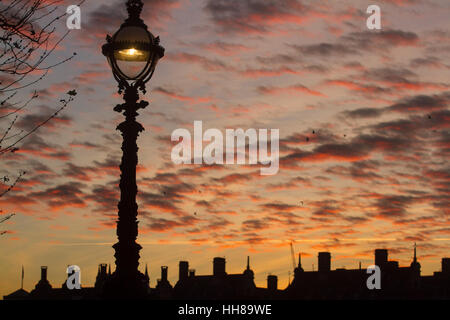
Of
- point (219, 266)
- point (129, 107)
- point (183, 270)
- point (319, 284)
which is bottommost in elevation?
point (129, 107)

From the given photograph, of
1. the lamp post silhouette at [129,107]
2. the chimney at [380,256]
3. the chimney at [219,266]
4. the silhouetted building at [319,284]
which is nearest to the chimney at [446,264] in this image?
the silhouetted building at [319,284]

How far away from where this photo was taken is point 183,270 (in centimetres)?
11775

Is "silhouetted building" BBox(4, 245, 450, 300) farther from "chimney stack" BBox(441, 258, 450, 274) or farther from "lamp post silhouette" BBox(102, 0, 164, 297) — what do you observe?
"lamp post silhouette" BBox(102, 0, 164, 297)

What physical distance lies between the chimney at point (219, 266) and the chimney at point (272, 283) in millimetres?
5873

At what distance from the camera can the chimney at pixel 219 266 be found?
4304 inches

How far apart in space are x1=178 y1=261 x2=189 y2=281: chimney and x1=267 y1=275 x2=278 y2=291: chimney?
1233 centimetres

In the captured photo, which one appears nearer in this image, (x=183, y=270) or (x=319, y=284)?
(x=319, y=284)

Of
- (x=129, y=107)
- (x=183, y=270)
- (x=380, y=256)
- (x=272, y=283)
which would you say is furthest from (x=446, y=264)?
(x=129, y=107)

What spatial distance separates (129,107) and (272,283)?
9950 centimetres

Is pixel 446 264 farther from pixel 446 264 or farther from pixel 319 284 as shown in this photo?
pixel 319 284

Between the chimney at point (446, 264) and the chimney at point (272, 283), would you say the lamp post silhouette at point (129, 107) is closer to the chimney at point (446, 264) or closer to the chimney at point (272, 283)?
the chimney at point (446, 264)
